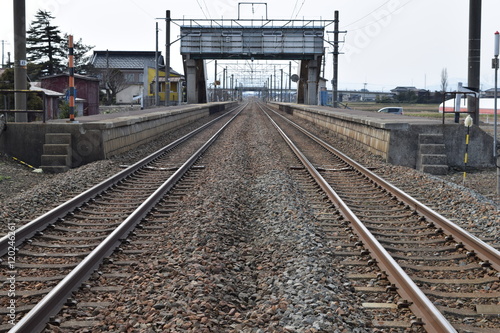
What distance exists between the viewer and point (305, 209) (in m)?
8.66

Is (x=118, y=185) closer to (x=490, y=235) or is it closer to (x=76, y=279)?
(x=76, y=279)

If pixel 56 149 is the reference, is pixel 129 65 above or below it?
above

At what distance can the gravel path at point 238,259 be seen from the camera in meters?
4.51

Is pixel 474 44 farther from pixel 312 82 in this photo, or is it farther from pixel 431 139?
pixel 312 82

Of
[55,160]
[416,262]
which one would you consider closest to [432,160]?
[55,160]

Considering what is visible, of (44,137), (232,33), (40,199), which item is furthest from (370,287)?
(232,33)

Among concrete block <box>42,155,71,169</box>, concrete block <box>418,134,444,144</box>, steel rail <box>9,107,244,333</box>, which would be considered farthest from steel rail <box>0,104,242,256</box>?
concrete block <box>418,134,444,144</box>

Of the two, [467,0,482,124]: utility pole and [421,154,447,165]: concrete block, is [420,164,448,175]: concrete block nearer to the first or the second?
[421,154,447,165]: concrete block

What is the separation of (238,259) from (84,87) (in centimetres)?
3737

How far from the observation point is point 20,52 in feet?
48.1

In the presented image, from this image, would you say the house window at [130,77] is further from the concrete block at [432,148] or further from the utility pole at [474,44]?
the concrete block at [432,148]

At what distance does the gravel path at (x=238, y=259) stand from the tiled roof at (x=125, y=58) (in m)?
78.2

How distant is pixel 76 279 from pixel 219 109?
54.1 metres

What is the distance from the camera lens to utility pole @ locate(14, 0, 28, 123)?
14484mm
